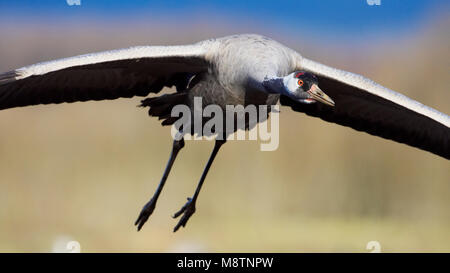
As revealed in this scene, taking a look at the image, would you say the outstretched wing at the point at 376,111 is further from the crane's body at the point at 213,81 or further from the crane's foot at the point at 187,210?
the crane's foot at the point at 187,210

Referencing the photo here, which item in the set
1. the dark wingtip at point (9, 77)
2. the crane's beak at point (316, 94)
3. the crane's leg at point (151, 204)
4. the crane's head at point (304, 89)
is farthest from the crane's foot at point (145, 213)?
the crane's beak at point (316, 94)

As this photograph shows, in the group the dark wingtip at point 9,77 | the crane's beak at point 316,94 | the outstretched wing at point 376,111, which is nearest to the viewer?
the crane's beak at point 316,94

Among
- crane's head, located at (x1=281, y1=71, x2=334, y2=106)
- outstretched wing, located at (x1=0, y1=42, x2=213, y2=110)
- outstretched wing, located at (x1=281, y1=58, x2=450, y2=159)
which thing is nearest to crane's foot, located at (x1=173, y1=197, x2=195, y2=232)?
outstretched wing, located at (x1=0, y1=42, x2=213, y2=110)

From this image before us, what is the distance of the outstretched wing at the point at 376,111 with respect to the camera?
277 inches

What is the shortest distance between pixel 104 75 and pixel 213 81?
1085 millimetres

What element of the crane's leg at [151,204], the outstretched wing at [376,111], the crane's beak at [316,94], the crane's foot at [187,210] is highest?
the crane's beak at [316,94]

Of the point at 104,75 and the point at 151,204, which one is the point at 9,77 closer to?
the point at 104,75

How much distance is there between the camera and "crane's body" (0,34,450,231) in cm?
650

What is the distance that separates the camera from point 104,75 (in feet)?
23.5

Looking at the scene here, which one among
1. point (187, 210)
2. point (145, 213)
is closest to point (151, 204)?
point (145, 213)

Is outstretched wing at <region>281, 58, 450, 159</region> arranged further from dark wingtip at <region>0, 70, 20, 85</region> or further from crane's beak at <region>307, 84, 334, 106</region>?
dark wingtip at <region>0, 70, 20, 85</region>

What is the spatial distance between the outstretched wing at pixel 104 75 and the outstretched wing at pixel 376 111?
3.89ft

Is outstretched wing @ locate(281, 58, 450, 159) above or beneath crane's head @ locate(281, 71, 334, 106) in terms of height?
beneath

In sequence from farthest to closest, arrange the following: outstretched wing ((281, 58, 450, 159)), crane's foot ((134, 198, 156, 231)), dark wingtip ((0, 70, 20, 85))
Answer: crane's foot ((134, 198, 156, 231)) < outstretched wing ((281, 58, 450, 159)) < dark wingtip ((0, 70, 20, 85))
